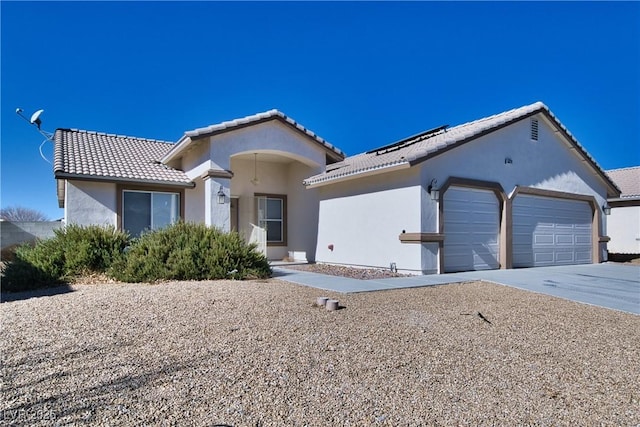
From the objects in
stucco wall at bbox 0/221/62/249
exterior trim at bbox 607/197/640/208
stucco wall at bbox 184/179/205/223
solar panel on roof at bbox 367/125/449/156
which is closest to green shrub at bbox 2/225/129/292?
stucco wall at bbox 184/179/205/223

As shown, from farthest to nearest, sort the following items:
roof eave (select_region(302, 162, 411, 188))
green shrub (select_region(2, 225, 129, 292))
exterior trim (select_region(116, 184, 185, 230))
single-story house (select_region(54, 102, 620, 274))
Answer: exterior trim (select_region(116, 184, 185, 230)), single-story house (select_region(54, 102, 620, 274)), roof eave (select_region(302, 162, 411, 188)), green shrub (select_region(2, 225, 129, 292))

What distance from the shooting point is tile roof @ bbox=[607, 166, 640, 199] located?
72.1 ft

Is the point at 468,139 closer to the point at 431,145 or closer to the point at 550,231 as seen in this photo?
the point at 431,145

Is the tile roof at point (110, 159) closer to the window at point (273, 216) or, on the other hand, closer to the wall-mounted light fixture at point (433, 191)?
the window at point (273, 216)

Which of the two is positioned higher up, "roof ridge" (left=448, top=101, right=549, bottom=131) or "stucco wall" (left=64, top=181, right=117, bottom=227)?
"roof ridge" (left=448, top=101, right=549, bottom=131)

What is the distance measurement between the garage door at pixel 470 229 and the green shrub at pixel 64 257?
29.8 ft

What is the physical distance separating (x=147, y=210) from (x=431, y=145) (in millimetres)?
9699

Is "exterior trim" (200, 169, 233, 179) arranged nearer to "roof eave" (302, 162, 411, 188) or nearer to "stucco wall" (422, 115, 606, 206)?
"roof eave" (302, 162, 411, 188)

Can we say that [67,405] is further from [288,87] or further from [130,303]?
[288,87]

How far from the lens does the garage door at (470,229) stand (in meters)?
12.4

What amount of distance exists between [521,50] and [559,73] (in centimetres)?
233

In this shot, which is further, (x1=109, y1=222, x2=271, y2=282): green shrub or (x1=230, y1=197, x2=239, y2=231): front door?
(x1=230, y1=197, x2=239, y2=231): front door

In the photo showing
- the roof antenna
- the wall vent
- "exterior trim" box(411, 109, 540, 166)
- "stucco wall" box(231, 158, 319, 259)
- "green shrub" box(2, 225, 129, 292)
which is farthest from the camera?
"stucco wall" box(231, 158, 319, 259)

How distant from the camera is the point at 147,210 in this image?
570 inches
